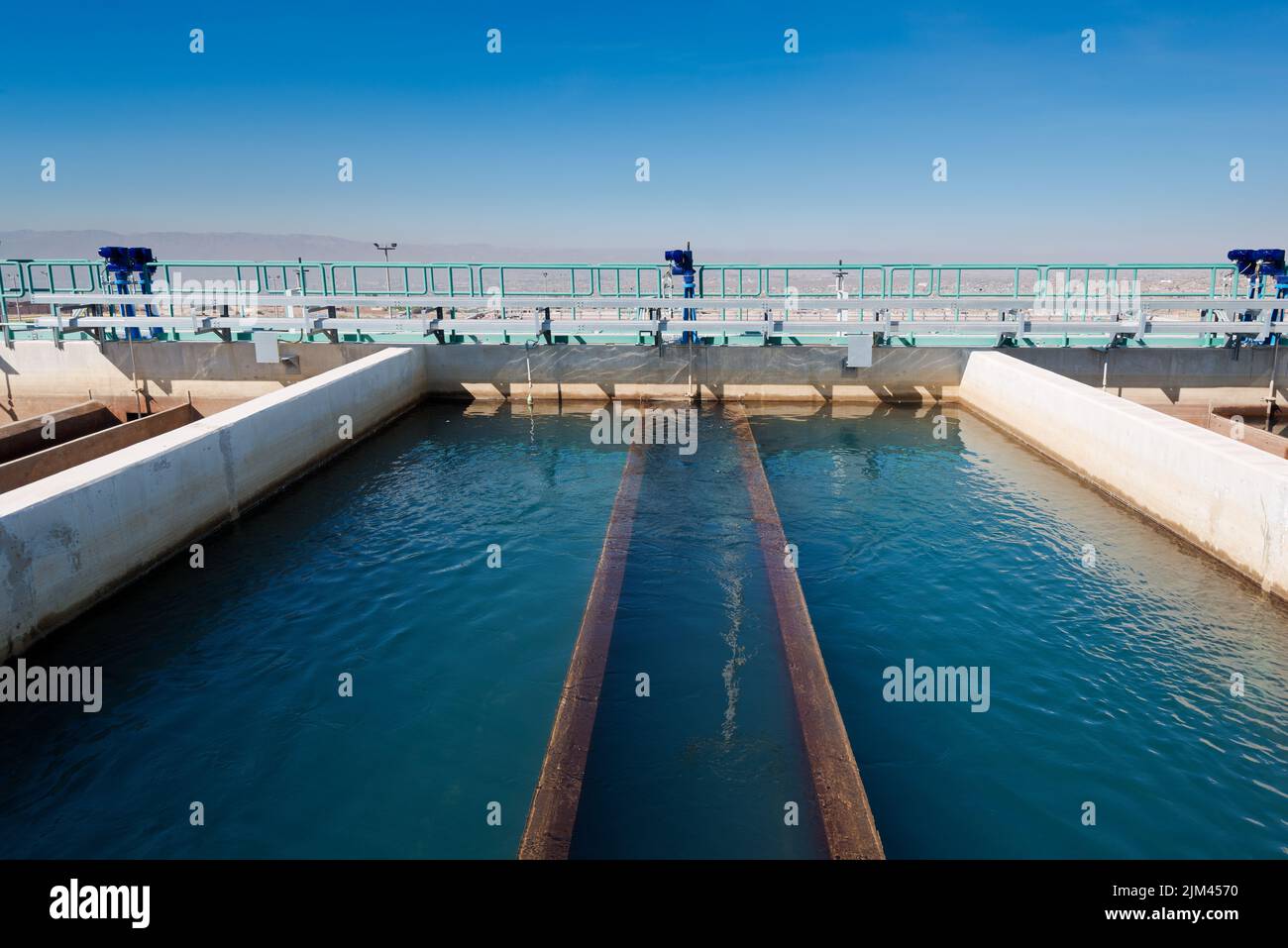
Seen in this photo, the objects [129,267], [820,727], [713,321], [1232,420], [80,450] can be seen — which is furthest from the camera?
[129,267]

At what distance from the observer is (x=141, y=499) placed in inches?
327

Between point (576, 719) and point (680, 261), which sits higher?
point (680, 261)

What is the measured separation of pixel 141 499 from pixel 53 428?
9246mm

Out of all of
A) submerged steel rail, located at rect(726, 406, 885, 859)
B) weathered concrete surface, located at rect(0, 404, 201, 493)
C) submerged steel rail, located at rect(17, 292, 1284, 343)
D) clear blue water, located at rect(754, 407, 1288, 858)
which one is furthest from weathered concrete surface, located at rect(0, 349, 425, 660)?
clear blue water, located at rect(754, 407, 1288, 858)

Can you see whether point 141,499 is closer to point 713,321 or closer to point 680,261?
point 713,321

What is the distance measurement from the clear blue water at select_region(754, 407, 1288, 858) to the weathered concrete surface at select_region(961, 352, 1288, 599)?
267 millimetres

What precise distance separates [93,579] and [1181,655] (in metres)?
9.41

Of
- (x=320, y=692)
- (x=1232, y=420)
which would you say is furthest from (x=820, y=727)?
(x=1232, y=420)

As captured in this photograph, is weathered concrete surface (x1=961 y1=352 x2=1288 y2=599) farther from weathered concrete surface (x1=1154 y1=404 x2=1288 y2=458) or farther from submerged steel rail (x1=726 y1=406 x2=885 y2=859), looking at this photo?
submerged steel rail (x1=726 y1=406 x2=885 y2=859)

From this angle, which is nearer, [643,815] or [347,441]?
[643,815]

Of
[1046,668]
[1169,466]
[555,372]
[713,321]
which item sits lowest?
[1046,668]

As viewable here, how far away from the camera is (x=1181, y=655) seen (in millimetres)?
6836
